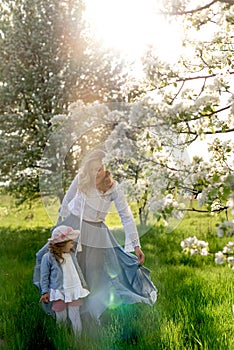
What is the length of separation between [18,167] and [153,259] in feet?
19.7

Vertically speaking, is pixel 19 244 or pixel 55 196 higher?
pixel 55 196

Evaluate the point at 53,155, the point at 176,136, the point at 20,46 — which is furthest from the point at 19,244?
the point at 176,136

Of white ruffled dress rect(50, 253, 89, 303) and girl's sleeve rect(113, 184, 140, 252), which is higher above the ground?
girl's sleeve rect(113, 184, 140, 252)

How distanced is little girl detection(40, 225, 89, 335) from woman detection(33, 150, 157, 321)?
275mm

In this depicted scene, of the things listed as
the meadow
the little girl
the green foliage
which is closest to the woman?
the meadow

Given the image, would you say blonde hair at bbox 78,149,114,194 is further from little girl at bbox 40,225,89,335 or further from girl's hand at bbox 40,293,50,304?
girl's hand at bbox 40,293,50,304

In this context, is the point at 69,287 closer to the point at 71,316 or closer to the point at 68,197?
the point at 71,316

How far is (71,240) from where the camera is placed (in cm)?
520

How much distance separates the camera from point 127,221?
5.51 m

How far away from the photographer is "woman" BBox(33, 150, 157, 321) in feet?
17.6

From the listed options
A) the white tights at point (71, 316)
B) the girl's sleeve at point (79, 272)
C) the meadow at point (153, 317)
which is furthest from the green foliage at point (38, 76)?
the white tights at point (71, 316)

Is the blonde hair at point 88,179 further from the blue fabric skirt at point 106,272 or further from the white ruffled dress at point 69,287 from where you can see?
the white ruffled dress at point 69,287

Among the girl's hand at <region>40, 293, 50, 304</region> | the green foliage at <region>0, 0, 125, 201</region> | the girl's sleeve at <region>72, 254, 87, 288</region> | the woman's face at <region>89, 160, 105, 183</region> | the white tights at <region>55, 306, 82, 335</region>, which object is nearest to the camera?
the girl's hand at <region>40, 293, 50, 304</region>

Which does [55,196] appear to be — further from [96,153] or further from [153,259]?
[96,153]
